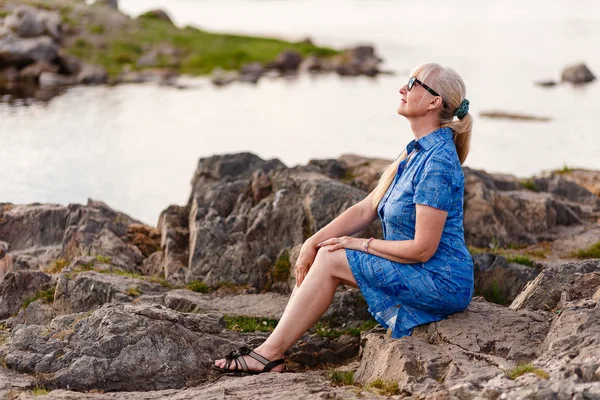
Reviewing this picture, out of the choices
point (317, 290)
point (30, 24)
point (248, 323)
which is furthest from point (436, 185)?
point (30, 24)

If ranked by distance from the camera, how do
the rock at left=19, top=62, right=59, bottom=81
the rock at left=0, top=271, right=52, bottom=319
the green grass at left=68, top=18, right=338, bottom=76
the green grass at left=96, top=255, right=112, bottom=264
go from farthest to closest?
the green grass at left=68, top=18, right=338, bottom=76 → the rock at left=19, top=62, right=59, bottom=81 → the green grass at left=96, top=255, right=112, bottom=264 → the rock at left=0, top=271, right=52, bottom=319

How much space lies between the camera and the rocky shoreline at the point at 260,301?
8523 mm

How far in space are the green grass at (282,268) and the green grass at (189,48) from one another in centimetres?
5835

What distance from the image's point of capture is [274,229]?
14977mm

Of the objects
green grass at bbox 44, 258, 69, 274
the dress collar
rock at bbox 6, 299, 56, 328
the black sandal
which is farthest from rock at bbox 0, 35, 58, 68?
the dress collar

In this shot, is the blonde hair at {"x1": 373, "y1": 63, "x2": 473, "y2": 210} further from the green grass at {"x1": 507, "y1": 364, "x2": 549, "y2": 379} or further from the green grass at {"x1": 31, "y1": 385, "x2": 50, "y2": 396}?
the green grass at {"x1": 31, "y1": 385, "x2": 50, "y2": 396}

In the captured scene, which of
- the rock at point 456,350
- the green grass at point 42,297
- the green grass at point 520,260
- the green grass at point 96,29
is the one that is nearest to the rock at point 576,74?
the green grass at point 96,29

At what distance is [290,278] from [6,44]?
62.2 meters

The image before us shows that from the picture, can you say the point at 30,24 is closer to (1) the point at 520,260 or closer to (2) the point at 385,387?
(1) the point at 520,260

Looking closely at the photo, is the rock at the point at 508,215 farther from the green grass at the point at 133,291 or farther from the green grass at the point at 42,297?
the green grass at the point at 42,297

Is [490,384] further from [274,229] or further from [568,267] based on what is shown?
[274,229]

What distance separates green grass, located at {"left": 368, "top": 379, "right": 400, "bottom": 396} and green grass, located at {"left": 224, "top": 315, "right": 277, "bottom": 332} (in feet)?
10.8

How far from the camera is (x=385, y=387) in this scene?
27.4 feet

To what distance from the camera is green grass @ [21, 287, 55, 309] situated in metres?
12.9
